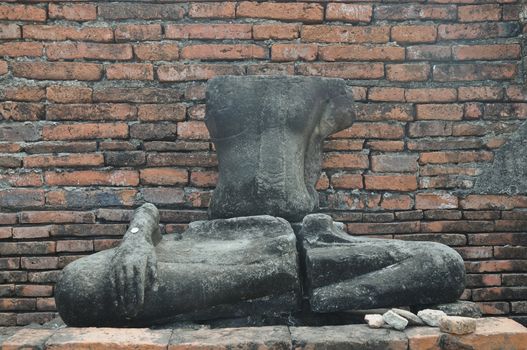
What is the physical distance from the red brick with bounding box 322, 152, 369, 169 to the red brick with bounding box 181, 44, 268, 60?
0.76m

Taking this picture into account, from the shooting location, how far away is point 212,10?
3.59 meters

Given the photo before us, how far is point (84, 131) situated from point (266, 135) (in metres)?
1.33

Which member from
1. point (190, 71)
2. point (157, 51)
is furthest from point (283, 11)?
point (157, 51)

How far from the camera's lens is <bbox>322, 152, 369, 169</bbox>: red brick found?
3.65m

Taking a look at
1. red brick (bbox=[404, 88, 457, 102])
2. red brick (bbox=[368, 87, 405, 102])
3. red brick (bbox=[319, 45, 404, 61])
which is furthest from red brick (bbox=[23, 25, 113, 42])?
red brick (bbox=[404, 88, 457, 102])

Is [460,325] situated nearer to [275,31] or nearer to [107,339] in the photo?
[107,339]

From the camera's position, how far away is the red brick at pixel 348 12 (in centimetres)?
362

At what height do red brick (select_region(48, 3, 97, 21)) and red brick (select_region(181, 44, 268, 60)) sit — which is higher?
red brick (select_region(48, 3, 97, 21))

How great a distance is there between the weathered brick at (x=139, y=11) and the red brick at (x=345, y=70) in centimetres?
81

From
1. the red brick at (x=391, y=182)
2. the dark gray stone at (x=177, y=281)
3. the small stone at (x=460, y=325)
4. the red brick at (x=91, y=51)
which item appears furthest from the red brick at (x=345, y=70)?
the small stone at (x=460, y=325)

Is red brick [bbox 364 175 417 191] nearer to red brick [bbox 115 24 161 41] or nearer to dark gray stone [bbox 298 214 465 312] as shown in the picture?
dark gray stone [bbox 298 214 465 312]

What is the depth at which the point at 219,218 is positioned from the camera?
278cm

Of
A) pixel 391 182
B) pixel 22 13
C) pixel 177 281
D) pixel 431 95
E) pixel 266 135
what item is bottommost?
pixel 177 281

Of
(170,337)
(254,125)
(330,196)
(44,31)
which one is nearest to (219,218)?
(254,125)
